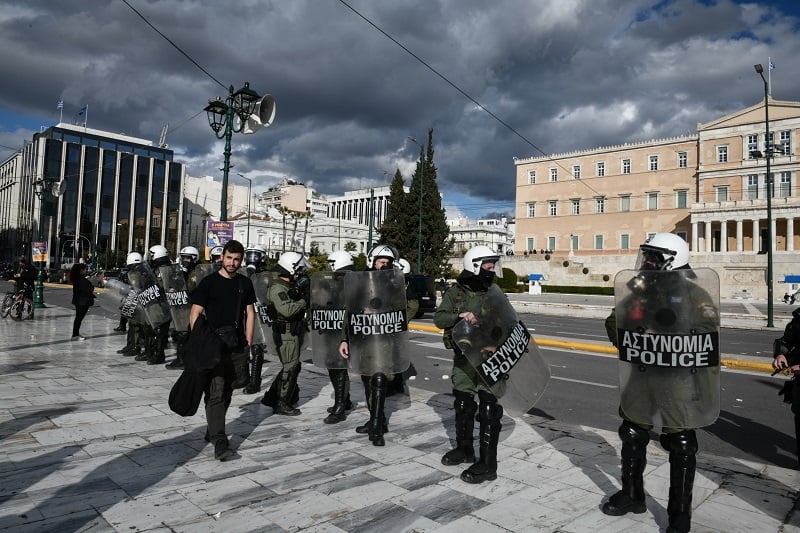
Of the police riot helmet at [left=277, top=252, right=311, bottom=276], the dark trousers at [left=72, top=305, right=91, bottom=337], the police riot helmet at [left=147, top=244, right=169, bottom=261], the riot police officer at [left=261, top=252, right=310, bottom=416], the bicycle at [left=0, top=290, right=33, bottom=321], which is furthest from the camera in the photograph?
the bicycle at [left=0, top=290, right=33, bottom=321]

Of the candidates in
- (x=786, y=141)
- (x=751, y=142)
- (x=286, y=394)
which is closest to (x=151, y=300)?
(x=286, y=394)

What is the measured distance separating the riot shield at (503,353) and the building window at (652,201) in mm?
64376

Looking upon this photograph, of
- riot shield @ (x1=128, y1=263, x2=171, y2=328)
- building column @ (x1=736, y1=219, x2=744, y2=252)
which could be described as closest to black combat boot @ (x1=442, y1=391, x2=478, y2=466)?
riot shield @ (x1=128, y1=263, x2=171, y2=328)

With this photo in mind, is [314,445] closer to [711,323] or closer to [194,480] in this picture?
[194,480]

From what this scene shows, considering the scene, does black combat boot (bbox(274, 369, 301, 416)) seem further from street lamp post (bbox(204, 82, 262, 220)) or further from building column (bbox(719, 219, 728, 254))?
building column (bbox(719, 219, 728, 254))

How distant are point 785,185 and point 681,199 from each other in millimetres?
9498

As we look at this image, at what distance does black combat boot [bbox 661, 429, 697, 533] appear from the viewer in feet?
10.6

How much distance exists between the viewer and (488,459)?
4125 mm

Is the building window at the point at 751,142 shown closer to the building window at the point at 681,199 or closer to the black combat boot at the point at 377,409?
the building window at the point at 681,199

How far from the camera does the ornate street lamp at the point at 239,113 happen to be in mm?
11781

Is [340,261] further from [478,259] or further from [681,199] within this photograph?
[681,199]

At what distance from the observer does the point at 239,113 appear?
11.8 m

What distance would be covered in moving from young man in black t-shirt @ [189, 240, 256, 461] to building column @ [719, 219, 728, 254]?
57980 millimetres

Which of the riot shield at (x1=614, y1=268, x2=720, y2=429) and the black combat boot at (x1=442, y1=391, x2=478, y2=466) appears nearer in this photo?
the riot shield at (x1=614, y1=268, x2=720, y2=429)
